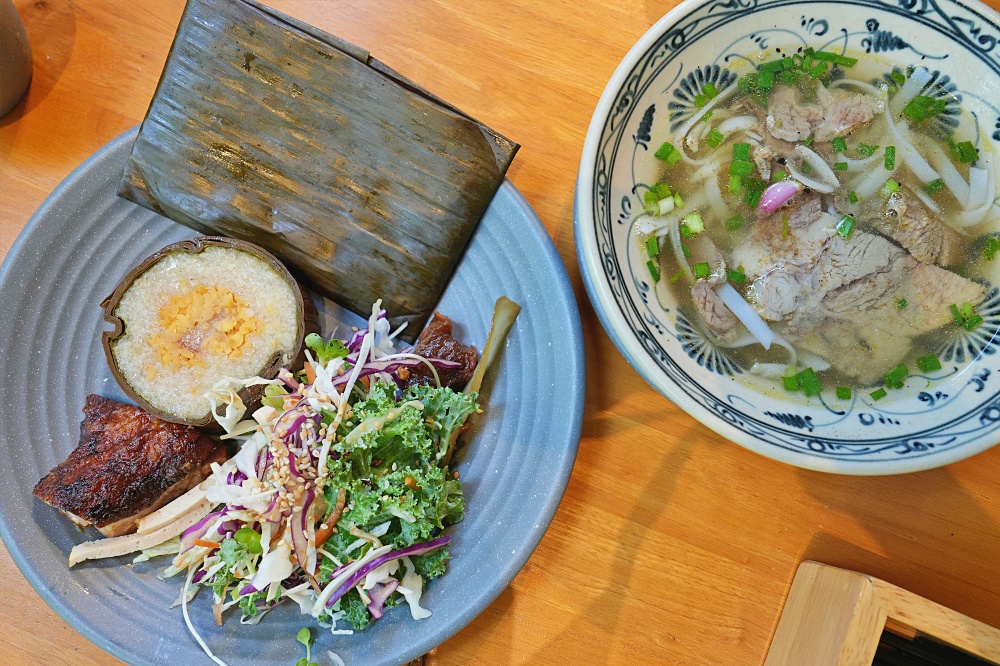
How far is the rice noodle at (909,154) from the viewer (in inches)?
61.2

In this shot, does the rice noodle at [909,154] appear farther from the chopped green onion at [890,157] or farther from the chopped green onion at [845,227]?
the chopped green onion at [845,227]

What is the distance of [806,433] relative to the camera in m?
1.42

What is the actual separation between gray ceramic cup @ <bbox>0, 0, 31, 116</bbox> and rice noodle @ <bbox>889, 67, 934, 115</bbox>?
2158 mm

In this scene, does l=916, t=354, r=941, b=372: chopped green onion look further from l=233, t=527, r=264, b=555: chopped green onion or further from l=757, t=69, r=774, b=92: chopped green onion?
l=233, t=527, r=264, b=555: chopped green onion

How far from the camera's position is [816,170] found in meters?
1.55

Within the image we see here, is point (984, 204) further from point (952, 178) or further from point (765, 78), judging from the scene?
point (765, 78)

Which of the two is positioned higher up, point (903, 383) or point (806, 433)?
point (903, 383)

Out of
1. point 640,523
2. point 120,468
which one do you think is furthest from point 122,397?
point 640,523

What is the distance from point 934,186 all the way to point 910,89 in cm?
24

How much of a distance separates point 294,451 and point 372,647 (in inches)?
19.7

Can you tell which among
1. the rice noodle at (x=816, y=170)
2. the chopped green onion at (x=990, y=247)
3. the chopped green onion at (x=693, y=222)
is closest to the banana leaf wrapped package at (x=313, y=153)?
the chopped green onion at (x=693, y=222)

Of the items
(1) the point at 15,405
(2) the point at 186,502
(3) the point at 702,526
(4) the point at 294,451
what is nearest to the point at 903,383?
(3) the point at 702,526

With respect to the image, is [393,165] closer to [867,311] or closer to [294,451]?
[294,451]

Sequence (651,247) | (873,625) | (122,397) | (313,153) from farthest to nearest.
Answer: (122,397) → (313,153) → (651,247) → (873,625)
